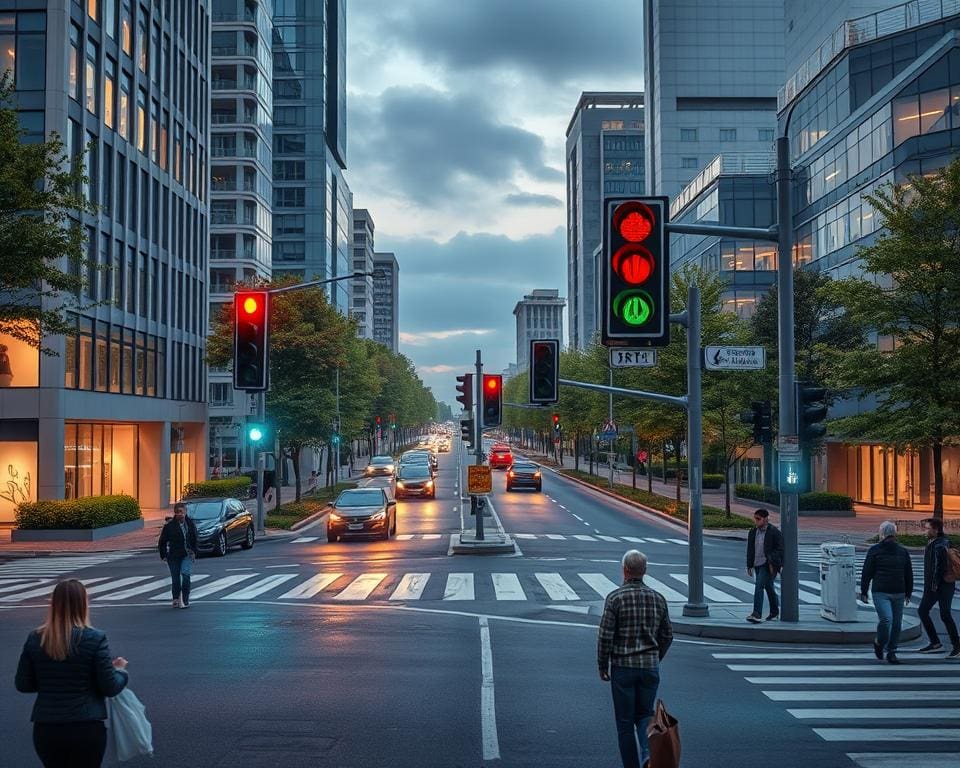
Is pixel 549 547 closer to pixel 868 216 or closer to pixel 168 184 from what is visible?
pixel 868 216

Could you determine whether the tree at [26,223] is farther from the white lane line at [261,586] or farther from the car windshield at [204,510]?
the white lane line at [261,586]

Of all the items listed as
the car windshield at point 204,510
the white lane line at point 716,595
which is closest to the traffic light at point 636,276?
the white lane line at point 716,595

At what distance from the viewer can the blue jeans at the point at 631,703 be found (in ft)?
23.9

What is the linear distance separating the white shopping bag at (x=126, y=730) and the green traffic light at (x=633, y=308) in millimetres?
5979

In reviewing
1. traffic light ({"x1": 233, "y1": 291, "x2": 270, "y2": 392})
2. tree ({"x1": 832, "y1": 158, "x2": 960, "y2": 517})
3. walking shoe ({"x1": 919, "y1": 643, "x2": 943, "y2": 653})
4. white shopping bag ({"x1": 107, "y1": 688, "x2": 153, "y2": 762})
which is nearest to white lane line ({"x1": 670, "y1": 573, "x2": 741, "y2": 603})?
walking shoe ({"x1": 919, "y1": 643, "x2": 943, "y2": 653})

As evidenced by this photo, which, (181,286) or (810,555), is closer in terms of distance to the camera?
(810,555)

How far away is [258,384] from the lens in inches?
731

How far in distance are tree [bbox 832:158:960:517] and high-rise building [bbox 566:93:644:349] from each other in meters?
143

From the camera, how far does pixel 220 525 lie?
2827 cm

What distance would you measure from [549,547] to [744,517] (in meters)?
13.1

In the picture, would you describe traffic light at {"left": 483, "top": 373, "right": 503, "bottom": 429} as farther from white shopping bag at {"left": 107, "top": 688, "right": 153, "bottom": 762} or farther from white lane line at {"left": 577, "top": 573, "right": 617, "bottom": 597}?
white shopping bag at {"left": 107, "top": 688, "right": 153, "bottom": 762}

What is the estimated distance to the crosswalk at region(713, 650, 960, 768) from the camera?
29.2 ft

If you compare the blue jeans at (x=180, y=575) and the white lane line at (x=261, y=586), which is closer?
the blue jeans at (x=180, y=575)

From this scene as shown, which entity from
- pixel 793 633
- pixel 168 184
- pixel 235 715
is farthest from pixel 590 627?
pixel 168 184
